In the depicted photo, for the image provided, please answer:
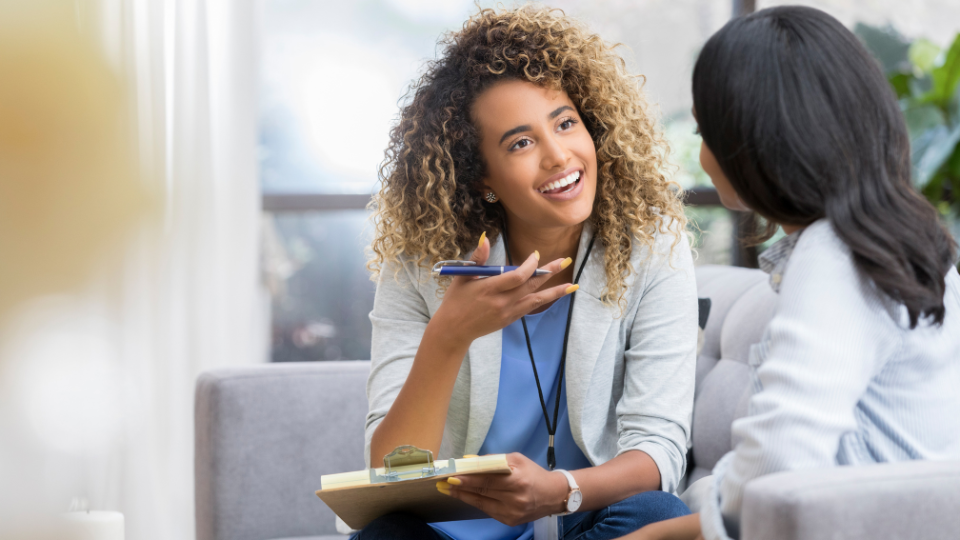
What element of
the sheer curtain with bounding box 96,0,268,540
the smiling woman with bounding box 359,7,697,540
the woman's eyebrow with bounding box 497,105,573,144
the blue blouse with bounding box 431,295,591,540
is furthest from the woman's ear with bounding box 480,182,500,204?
the sheer curtain with bounding box 96,0,268,540

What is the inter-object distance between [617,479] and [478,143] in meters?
0.60

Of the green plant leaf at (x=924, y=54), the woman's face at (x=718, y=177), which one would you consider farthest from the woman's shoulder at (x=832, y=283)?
the green plant leaf at (x=924, y=54)

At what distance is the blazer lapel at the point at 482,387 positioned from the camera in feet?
3.99

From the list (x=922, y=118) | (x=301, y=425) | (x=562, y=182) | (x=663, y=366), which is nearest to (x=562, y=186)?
(x=562, y=182)

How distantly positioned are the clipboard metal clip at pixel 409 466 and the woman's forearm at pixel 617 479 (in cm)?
26

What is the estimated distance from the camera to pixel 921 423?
735 millimetres

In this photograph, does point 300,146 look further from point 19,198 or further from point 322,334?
point 19,198

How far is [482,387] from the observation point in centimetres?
122

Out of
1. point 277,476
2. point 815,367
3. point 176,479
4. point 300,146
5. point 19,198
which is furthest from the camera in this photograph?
point 300,146

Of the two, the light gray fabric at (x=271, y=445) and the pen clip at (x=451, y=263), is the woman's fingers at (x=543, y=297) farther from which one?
the light gray fabric at (x=271, y=445)

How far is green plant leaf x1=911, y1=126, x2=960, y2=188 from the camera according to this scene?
2.33 metres

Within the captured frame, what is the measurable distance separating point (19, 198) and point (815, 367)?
0.63 metres

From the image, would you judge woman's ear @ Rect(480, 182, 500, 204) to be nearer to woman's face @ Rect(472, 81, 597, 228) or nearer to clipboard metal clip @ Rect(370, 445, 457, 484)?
woman's face @ Rect(472, 81, 597, 228)

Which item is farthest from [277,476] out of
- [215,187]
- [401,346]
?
[215,187]
